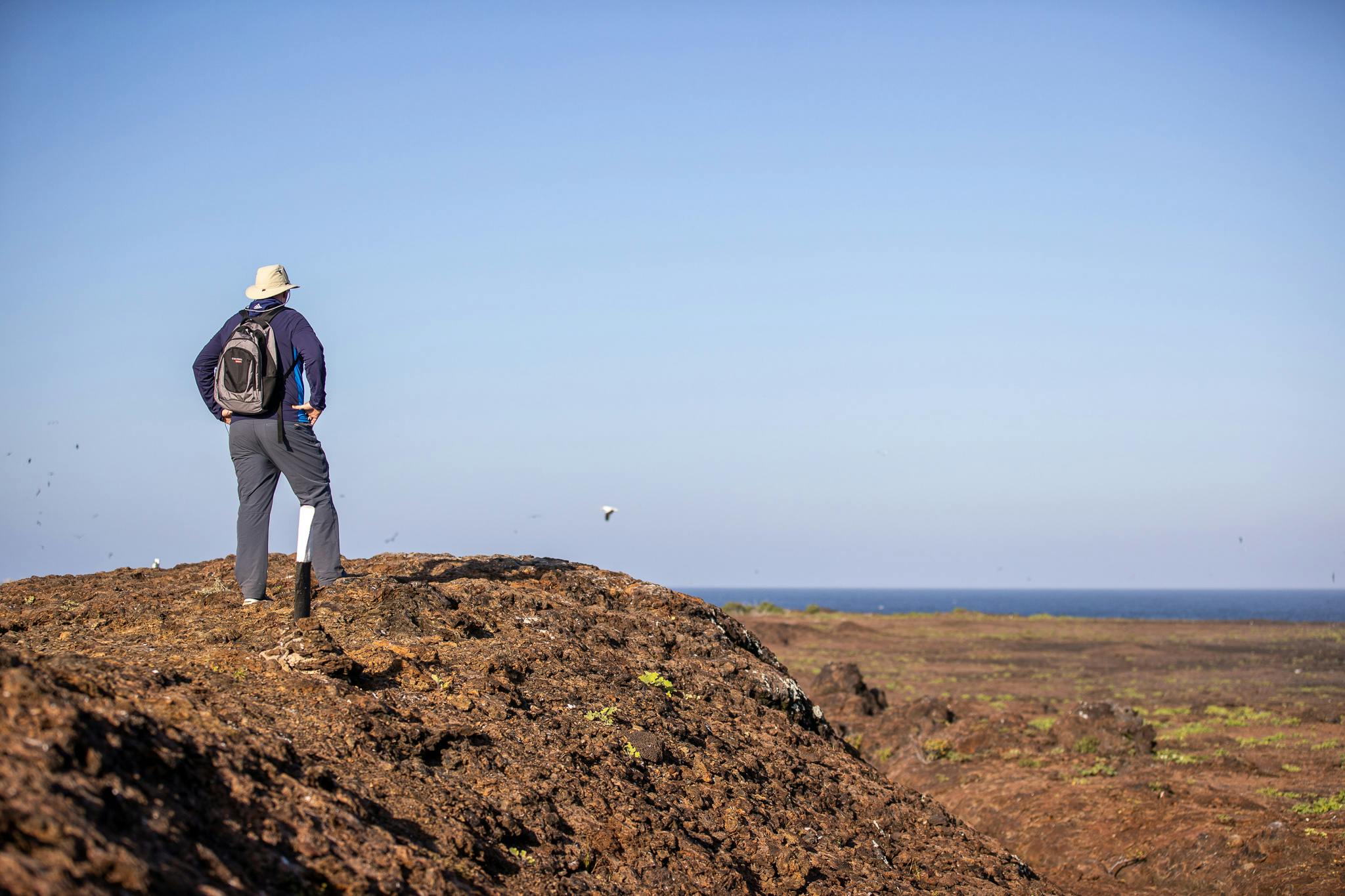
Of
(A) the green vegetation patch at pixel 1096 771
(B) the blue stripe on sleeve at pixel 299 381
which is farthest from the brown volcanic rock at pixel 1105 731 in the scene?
(B) the blue stripe on sleeve at pixel 299 381

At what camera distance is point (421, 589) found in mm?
7586

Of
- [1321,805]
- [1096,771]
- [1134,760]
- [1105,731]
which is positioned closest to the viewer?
[1321,805]

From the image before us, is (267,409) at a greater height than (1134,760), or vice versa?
(267,409)

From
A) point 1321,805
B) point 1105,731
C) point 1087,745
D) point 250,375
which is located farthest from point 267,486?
point 1105,731

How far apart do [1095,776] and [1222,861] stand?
151 inches

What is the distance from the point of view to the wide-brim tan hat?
730 centimetres

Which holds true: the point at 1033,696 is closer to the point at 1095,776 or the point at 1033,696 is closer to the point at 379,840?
the point at 1095,776

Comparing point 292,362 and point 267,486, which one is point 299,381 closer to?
point 292,362

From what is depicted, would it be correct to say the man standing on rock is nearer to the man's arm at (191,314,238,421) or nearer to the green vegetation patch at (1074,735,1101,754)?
the man's arm at (191,314,238,421)

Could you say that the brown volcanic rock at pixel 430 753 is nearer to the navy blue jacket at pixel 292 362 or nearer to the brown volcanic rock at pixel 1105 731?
the navy blue jacket at pixel 292 362

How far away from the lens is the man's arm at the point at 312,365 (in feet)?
23.5

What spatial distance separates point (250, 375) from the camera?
275 inches

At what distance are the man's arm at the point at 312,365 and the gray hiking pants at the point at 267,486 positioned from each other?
0.47 ft

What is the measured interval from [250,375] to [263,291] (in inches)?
27.8
